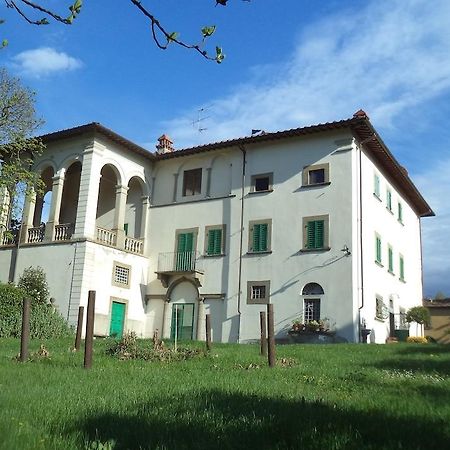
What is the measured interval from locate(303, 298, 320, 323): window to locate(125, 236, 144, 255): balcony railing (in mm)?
9357

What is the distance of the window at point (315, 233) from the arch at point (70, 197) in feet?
45.1

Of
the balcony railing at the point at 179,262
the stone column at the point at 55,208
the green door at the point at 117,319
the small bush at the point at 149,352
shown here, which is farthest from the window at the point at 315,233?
the small bush at the point at 149,352

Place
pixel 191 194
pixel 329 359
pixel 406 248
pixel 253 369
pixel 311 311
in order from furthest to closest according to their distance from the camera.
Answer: pixel 406 248 < pixel 191 194 < pixel 311 311 < pixel 329 359 < pixel 253 369

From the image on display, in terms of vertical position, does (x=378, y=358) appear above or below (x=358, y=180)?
below

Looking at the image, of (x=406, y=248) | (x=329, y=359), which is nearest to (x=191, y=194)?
(x=406, y=248)

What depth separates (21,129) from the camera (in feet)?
87.4

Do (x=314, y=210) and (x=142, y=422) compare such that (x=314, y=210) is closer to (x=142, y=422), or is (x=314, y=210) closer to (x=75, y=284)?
(x=75, y=284)

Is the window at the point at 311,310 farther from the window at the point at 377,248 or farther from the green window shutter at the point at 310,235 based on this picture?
the window at the point at 377,248

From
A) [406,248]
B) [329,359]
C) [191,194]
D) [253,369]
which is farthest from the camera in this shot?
[406,248]

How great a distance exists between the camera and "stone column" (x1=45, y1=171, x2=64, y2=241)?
94.9 feet

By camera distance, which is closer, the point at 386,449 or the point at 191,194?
the point at 386,449

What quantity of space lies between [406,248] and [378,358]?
20929 millimetres

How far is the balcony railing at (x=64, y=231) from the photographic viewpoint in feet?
93.5

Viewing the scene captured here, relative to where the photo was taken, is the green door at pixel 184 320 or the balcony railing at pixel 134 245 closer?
the green door at pixel 184 320
